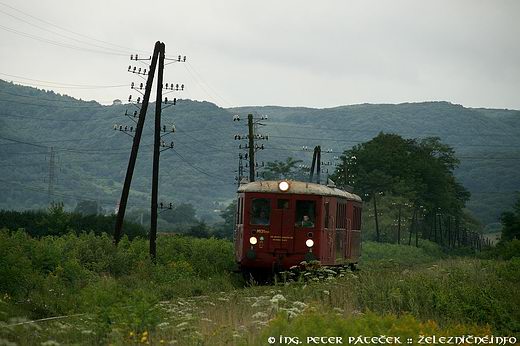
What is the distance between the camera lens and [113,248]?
108 feet

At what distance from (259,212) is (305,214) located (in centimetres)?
126

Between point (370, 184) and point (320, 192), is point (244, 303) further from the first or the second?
point (370, 184)

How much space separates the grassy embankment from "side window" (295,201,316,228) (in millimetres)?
2822

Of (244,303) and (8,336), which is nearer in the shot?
(8,336)

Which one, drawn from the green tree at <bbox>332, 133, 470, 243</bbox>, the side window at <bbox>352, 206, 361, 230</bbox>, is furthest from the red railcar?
the green tree at <bbox>332, 133, 470, 243</bbox>

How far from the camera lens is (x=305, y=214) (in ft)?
91.1

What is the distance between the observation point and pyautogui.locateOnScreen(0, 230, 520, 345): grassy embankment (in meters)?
13.0

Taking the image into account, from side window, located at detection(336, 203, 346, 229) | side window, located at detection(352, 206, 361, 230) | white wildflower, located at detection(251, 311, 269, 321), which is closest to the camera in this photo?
white wildflower, located at detection(251, 311, 269, 321)

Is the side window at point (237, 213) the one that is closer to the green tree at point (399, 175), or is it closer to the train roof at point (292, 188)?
the train roof at point (292, 188)

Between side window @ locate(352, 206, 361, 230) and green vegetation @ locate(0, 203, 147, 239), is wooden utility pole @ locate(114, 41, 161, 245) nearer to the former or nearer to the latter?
side window @ locate(352, 206, 361, 230)

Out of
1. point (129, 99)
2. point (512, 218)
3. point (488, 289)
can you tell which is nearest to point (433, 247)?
point (512, 218)

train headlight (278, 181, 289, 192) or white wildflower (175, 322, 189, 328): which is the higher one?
train headlight (278, 181, 289, 192)

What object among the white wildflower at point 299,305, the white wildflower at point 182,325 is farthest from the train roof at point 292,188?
the white wildflower at point 182,325

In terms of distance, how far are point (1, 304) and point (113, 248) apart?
1452 cm
